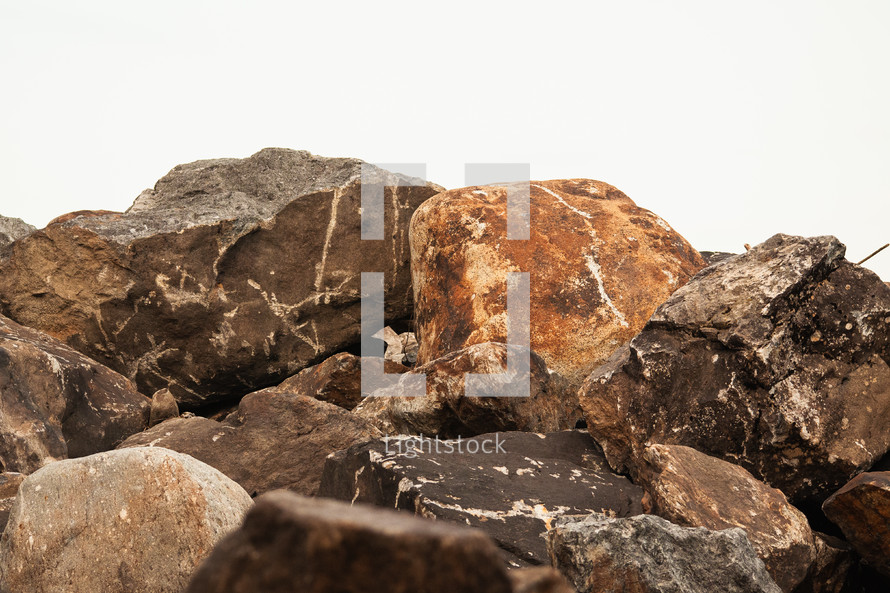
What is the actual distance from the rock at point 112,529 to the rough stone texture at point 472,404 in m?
1.69

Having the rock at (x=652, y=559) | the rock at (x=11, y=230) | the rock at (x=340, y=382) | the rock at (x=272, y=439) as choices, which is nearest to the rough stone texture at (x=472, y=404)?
the rock at (x=272, y=439)

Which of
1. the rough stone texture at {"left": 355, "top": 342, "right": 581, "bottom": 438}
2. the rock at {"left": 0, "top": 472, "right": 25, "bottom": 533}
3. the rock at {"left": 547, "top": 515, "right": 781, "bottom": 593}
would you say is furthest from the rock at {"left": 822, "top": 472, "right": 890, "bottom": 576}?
the rock at {"left": 0, "top": 472, "right": 25, "bottom": 533}

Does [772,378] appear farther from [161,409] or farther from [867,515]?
[161,409]

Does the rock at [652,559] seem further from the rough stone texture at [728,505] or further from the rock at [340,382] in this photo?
the rock at [340,382]

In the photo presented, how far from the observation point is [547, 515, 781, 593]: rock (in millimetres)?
2170

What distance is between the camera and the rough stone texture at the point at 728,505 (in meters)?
2.70

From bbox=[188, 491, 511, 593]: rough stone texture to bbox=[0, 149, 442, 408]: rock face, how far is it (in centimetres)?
556

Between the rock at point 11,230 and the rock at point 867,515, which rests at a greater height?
the rock at point 11,230

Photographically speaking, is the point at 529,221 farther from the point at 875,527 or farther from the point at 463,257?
the point at 875,527

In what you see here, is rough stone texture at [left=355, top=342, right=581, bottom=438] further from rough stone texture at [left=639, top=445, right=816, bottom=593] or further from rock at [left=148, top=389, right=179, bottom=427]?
rock at [left=148, top=389, right=179, bottom=427]

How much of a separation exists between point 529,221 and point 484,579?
15.9ft

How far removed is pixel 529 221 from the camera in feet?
18.8

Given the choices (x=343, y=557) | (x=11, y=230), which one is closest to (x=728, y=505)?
(x=343, y=557)

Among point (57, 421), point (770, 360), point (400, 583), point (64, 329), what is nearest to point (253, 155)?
point (64, 329)
